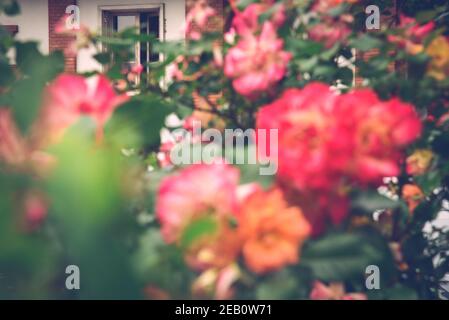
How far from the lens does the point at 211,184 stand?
495 millimetres

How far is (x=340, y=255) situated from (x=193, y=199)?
0.71ft

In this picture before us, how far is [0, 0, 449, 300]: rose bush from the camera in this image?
0.40 meters

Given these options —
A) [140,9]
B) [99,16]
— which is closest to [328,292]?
[140,9]

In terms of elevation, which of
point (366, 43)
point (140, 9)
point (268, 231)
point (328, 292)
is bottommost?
point (328, 292)

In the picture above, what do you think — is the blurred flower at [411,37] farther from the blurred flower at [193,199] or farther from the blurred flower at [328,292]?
the blurred flower at [193,199]

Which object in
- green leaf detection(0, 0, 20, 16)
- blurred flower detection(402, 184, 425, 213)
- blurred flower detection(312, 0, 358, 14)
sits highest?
blurred flower detection(312, 0, 358, 14)

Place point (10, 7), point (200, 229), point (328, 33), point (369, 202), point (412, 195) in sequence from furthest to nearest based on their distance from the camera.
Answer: point (412, 195) < point (328, 33) < point (10, 7) < point (369, 202) < point (200, 229)

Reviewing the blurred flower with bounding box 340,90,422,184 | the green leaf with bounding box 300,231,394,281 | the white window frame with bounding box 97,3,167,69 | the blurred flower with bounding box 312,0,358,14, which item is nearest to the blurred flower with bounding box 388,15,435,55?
the blurred flower with bounding box 312,0,358,14

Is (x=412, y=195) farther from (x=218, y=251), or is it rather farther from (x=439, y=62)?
(x=218, y=251)

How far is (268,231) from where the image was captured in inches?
20.5

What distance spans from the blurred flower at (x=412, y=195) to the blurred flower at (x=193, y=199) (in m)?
0.74

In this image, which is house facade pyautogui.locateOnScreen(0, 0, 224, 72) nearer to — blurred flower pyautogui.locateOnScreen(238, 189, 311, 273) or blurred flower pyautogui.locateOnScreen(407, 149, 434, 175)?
blurred flower pyautogui.locateOnScreen(407, 149, 434, 175)

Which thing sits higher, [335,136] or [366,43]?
[366,43]
